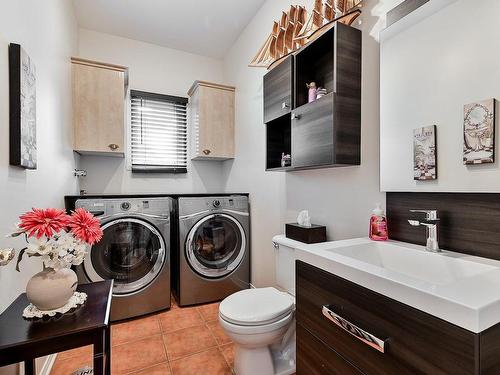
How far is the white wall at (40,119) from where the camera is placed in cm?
110

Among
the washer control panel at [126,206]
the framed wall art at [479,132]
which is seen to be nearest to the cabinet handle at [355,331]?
the framed wall art at [479,132]

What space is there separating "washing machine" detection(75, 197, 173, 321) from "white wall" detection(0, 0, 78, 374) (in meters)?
0.43

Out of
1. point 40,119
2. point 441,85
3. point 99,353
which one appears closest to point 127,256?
point 40,119

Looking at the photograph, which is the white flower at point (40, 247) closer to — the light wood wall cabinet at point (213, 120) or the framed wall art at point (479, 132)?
the framed wall art at point (479, 132)

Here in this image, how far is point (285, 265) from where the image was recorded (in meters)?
1.81

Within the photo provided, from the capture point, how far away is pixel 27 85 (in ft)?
4.23

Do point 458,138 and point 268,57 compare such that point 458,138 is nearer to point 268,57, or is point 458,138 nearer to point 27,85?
point 268,57

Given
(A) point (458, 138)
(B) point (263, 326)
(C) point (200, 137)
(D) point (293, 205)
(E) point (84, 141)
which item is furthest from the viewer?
(C) point (200, 137)

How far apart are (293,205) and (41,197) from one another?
1701mm

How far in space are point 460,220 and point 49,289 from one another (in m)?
1.65

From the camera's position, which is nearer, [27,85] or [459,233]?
[459,233]

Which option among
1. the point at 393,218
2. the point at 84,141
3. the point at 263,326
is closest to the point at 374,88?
the point at 393,218

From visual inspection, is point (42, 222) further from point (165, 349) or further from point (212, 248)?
point (212, 248)

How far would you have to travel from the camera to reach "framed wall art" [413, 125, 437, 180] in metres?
1.18
